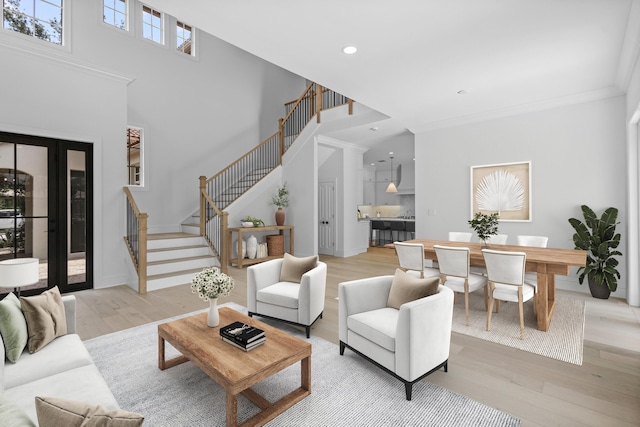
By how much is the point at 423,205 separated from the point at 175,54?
644 centimetres

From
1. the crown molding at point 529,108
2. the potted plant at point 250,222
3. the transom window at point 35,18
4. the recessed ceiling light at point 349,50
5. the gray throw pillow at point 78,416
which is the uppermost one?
the transom window at point 35,18

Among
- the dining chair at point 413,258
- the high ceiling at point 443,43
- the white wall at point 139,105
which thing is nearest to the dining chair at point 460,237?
the dining chair at point 413,258

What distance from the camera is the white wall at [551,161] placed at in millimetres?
4492

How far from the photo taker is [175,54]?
736 cm

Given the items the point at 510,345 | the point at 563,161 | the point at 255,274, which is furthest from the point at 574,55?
the point at 255,274

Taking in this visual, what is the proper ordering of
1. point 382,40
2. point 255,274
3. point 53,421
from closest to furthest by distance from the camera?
1. point 53,421
2. point 382,40
3. point 255,274

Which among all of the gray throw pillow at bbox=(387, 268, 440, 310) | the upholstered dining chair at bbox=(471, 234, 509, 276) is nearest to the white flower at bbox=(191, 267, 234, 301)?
the gray throw pillow at bbox=(387, 268, 440, 310)

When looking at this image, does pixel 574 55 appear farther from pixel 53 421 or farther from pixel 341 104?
pixel 53 421

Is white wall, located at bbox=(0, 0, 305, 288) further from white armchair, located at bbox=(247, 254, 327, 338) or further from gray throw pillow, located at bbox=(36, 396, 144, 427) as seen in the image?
gray throw pillow, located at bbox=(36, 396, 144, 427)

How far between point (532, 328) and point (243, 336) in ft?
9.86

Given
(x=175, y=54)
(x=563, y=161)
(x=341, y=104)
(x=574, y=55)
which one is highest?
(x=175, y=54)

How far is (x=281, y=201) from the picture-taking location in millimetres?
7836

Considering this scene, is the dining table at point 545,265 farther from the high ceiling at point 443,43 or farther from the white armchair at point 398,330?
the high ceiling at point 443,43

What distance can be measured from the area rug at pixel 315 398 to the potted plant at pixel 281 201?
4967mm
